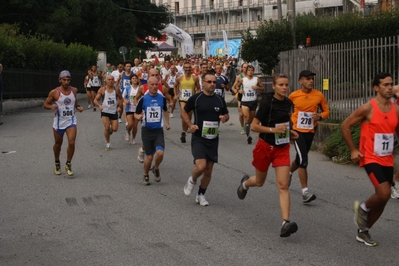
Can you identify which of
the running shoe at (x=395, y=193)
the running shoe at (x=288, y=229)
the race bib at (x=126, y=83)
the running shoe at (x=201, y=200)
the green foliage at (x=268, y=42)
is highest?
the green foliage at (x=268, y=42)

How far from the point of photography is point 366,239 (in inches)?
299

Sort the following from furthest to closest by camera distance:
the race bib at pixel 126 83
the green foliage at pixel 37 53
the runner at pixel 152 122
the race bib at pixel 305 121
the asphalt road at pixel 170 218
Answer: the green foliage at pixel 37 53, the race bib at pixel 126 83, the runner at pixel 152 122, the race bib at pixel 305 121, the asphalt road at pixel 170 218

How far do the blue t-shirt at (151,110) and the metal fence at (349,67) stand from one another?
483 centimetres

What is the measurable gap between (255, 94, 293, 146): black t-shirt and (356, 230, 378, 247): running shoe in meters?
1.48

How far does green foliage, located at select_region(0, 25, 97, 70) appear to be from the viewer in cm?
3056

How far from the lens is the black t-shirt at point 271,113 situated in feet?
27.7

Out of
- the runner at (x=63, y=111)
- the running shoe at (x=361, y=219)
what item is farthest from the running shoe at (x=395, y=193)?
the runner at (x=63, y=111)

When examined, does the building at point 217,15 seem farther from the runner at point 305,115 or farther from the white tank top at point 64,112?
the runner at point 305,115

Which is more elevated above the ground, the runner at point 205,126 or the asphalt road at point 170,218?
the runner at point 205,126

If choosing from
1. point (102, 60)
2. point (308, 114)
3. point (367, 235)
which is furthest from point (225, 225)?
point (102, 60)

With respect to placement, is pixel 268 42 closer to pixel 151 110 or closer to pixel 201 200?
pixel 151 110

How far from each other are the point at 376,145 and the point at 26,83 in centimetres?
2656

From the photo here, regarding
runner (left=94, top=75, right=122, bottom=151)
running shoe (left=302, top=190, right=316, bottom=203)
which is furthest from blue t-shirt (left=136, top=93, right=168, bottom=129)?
runner (left=94, top=75, right=122, bottom=151)

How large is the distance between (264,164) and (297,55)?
10713 millimetres
